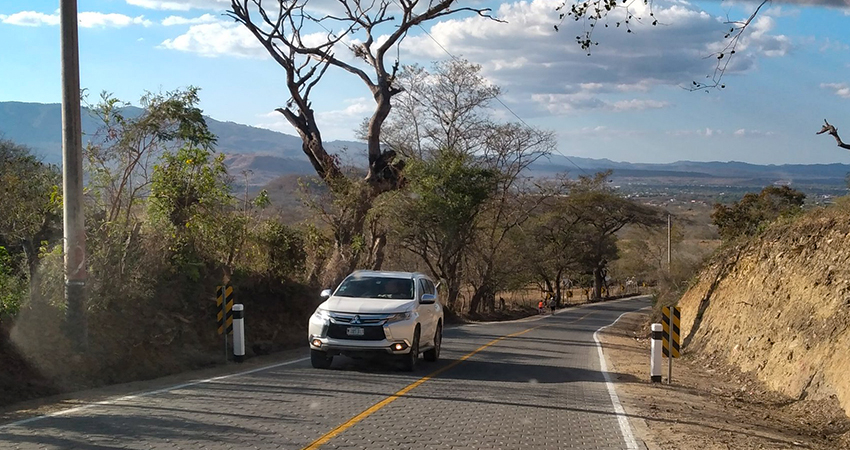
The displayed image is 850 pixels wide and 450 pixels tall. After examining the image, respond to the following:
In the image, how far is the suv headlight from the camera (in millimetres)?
14441

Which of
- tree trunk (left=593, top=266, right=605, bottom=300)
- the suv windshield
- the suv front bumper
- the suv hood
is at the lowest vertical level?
tree trunk (left=593, top=266, right=605, bottom=300)

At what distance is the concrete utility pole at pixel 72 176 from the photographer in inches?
507

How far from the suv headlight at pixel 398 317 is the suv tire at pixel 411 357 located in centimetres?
38

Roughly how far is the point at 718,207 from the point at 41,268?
50.0 metres

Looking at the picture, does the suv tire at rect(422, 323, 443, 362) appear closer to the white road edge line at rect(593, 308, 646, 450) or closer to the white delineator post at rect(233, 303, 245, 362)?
the white road edge line at rect(593, 308, 646, 450)

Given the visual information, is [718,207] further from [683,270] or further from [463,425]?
[463,425]

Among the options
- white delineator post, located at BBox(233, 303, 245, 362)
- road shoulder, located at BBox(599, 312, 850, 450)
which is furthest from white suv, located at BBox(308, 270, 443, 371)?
road shoulder, located at BBox(599, 312, 850, 450)

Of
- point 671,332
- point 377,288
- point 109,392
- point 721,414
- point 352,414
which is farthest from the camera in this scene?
point 377,288

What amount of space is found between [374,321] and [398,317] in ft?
1.54

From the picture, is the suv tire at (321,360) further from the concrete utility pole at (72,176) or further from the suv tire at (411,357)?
the concrete utility pole at (72,176)

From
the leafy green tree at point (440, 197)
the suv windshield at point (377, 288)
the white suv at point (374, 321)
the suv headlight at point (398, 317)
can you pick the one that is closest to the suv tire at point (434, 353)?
the white suv at point (374, 321)

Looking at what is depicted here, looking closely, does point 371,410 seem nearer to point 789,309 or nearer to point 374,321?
point 374,321

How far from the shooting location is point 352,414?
10219mm

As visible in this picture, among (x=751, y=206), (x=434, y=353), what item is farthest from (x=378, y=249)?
(x=751, y=206)
